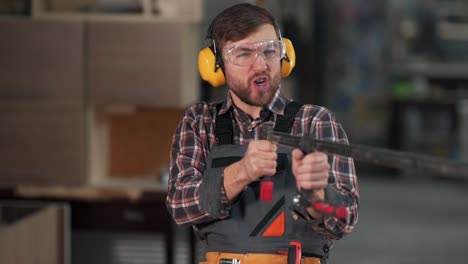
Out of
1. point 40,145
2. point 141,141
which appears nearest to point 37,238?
point 40,145

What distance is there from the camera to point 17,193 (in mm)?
4285

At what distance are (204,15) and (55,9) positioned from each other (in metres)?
0.78

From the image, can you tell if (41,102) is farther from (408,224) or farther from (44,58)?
(408,224)

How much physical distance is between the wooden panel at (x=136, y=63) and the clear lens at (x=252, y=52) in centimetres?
224

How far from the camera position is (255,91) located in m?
1.90

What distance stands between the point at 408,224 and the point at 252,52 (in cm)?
588

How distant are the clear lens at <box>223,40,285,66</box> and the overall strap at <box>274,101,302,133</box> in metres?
0.12

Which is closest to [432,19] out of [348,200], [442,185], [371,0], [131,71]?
[371,0]

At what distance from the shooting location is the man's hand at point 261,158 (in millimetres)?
1739

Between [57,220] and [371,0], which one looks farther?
[371,0]

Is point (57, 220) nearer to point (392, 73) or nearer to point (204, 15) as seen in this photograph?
point (204, 15)

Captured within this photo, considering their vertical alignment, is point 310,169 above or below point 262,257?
above

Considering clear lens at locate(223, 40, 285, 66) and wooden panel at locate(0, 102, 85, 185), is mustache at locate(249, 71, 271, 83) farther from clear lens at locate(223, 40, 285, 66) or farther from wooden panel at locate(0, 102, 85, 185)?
wooden panel at locate(0, 102, 85, 185)

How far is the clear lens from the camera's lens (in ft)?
6.18
